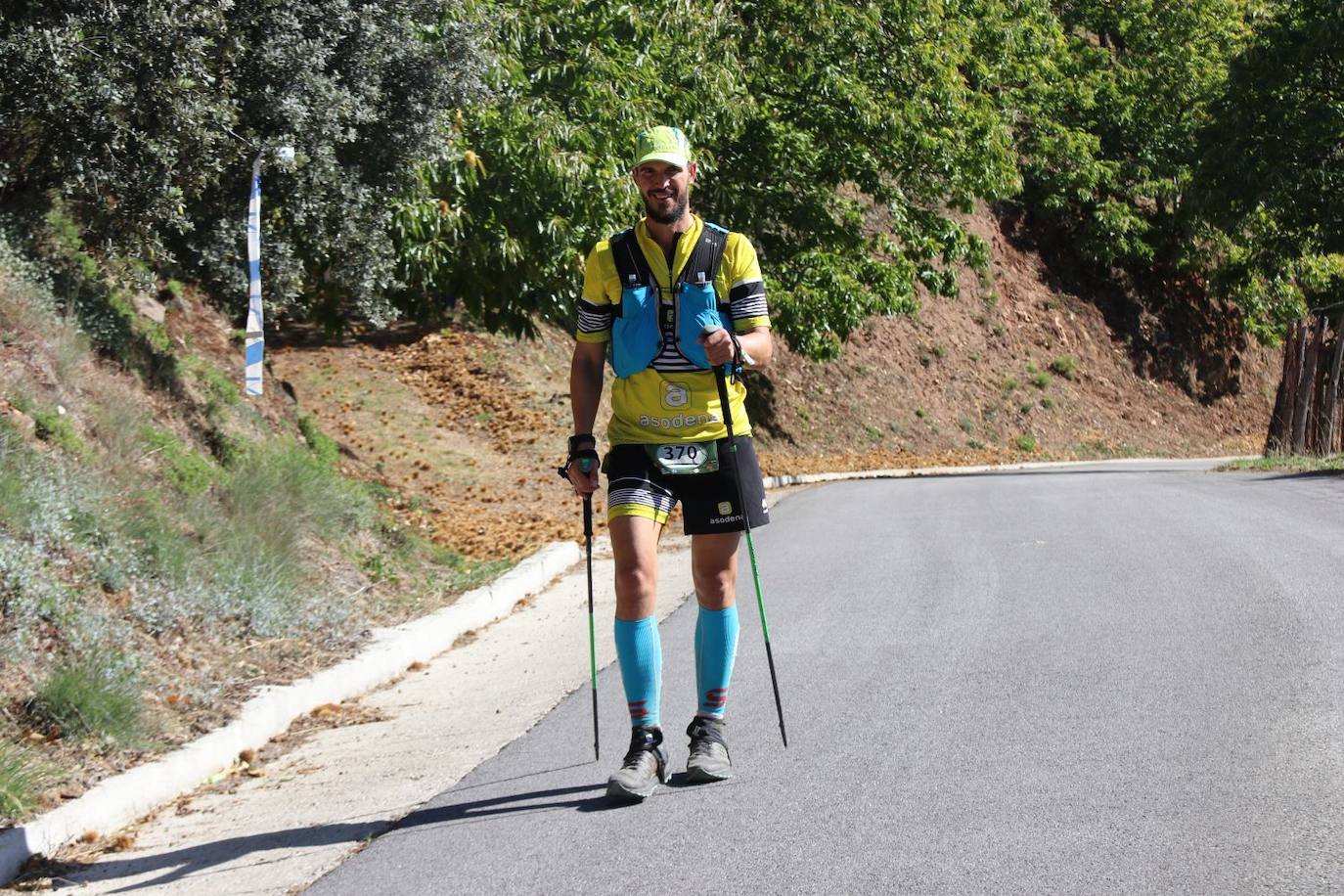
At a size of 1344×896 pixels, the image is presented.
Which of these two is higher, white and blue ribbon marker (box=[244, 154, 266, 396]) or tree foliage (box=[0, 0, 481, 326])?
tree foliage (box=[0, 0, 481, 326])

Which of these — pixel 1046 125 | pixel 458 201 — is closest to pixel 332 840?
pixel 458 201

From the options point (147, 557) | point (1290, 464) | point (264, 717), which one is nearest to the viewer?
point (264, 717)

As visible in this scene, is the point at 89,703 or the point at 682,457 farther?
the point at 89,703

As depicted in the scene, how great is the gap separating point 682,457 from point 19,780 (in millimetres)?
2471

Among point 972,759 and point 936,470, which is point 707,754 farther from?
point 936,470

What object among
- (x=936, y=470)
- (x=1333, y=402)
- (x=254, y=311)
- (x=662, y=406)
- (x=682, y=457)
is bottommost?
(x=936, y=470)

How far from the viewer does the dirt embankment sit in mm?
16984

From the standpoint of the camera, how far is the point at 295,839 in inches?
203

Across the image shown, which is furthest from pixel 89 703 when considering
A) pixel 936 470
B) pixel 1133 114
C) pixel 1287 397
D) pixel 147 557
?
pixel 1133 114

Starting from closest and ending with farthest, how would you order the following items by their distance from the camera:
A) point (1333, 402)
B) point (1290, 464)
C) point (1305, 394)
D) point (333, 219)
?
point (333, 219)
point (1290, 464)
point (1333, 402)
point (1305, 394)

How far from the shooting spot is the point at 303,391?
19.4m

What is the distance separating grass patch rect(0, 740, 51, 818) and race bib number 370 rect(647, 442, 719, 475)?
237 cm

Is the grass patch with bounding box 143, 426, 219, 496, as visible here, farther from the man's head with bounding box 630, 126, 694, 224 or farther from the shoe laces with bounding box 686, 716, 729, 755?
the man's head with bounding box 630, 126, 694, 224

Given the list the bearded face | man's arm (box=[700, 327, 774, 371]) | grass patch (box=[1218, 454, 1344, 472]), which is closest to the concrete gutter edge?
man's arm (box=[700, 327, 774, 371])
